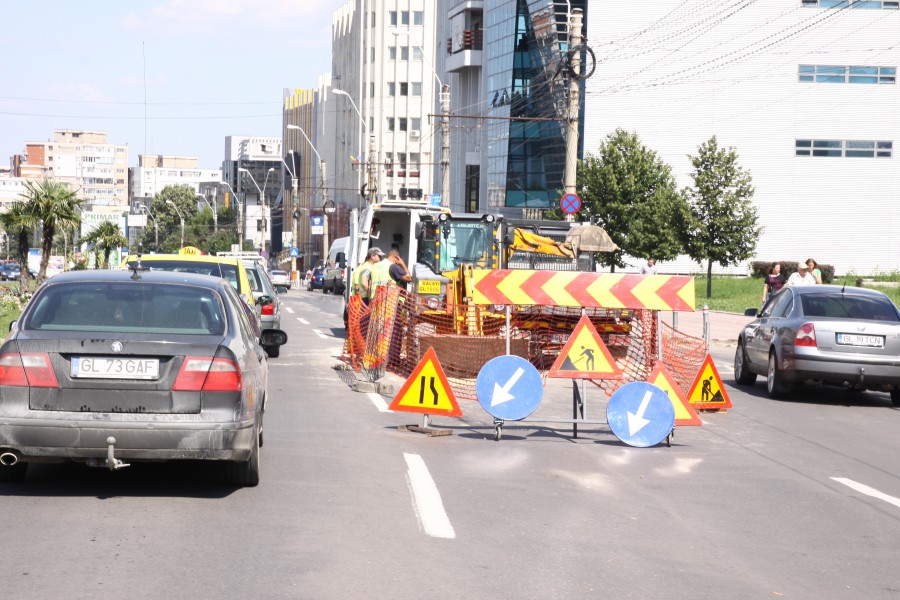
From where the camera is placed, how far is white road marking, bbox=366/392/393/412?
43.6 ft

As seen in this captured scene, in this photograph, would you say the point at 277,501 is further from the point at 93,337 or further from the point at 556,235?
the point at 556,235

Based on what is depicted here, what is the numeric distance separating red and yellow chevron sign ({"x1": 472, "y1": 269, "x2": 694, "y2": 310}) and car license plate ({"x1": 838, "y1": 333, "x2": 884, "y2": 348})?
11.6 ft

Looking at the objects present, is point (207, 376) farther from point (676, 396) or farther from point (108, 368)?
point (676, 396)

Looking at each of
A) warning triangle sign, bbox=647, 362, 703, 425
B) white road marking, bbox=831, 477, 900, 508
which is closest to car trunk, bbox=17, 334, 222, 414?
white road marking, bbox=831, 477, 900, 508

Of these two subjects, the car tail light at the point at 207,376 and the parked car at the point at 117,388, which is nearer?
the parked car at the point at 117,388

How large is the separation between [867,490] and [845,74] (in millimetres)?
65410

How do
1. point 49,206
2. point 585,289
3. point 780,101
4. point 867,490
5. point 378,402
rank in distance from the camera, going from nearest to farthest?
point 867,490 < point 585,289 < point 378,402 < point 49,206 < point 780,101

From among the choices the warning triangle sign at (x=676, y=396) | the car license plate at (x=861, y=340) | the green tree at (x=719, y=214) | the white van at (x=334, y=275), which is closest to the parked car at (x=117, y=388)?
the warning triangle sign at (x=676, y=396)

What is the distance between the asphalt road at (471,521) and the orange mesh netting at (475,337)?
439 cm

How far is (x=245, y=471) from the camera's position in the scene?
8039 millimetres

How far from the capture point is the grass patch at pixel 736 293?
43.7 m

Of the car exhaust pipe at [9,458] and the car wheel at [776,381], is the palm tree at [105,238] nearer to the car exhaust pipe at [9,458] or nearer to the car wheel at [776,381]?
the car wheel at [776,381]

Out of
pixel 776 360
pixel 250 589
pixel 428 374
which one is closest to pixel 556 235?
pixel 776 360

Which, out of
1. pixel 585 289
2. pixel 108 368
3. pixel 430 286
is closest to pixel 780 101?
pixel 430 286
